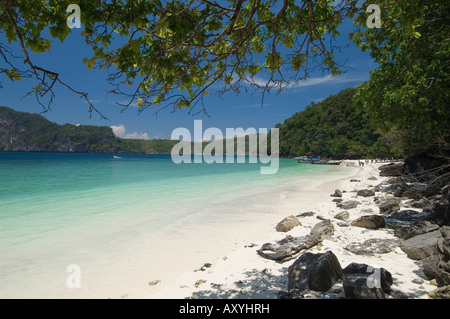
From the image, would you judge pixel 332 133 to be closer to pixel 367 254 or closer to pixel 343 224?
pixel 343 224

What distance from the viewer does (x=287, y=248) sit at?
469cm

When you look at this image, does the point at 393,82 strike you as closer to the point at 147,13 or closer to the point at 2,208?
the point at 147,13

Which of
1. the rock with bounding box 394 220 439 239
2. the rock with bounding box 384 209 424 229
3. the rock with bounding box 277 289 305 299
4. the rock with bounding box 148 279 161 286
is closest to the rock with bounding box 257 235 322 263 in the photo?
the rock with bounding box 277 289 305 299

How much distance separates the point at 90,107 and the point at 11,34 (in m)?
1.14

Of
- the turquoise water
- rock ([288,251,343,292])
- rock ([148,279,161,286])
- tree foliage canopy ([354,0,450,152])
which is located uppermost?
tree foliage canopy ([354,0,450,152])

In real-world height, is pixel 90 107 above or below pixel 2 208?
above

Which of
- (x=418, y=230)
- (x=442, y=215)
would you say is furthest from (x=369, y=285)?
(x=442, y=215)

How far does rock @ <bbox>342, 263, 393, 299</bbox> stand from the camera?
8.72 ft

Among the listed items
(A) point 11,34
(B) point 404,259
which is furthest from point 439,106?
(A) point 11,34

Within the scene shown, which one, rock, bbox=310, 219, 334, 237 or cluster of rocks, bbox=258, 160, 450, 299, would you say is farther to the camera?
rock, bbox=310, 219, 334, 237

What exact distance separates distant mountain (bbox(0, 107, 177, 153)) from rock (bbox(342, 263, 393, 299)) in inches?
6897

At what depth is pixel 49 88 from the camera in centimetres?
252

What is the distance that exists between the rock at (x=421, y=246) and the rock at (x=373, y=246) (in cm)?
24

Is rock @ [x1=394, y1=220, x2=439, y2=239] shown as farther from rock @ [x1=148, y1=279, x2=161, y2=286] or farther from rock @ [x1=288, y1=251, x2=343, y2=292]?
rock @ [x1=148, y1=279, x2=161, y2=286]
